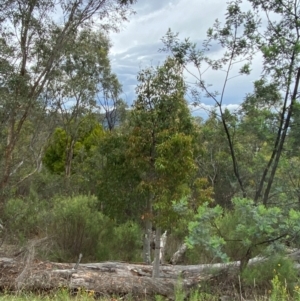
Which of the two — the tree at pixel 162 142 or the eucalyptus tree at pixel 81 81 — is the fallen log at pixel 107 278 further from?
the eucalyptus tree at pixel 81 81

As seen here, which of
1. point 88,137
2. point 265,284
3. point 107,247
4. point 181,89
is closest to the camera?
point 265,284

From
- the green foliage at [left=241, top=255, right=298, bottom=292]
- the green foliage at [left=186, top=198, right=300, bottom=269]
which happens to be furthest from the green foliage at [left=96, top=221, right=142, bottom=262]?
the green foliage at [left=186, top=198, right=300, bottom=269]

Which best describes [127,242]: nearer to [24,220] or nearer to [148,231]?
[148,231]

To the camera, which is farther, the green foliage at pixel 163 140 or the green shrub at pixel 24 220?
the green shrub at pixel 24 220

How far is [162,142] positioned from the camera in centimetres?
734

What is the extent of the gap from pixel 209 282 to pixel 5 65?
7.72 m

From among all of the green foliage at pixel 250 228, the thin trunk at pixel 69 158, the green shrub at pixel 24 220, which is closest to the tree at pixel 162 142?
the green foliage at pixel 250 228

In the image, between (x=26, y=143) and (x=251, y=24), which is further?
(x=26, y=143)

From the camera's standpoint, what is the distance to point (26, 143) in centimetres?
1695

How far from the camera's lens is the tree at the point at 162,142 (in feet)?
23.9

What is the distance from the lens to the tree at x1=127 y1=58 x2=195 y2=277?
730cm

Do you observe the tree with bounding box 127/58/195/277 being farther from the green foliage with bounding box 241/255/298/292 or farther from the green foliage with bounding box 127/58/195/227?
the green foliage with bounding box 241/255/298/292

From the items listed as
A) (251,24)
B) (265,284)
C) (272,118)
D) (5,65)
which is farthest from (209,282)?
(5,65)

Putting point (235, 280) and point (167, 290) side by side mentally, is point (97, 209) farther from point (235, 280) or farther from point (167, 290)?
point (235, 280)
